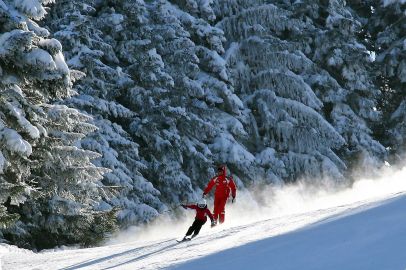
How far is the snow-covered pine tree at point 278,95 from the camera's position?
2595 centimetres

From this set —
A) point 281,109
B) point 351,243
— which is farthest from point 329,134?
point 351,243

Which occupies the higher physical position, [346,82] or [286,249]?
[346,82]

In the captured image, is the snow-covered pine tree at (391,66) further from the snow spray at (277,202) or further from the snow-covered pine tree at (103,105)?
the snow-covered pine tree at (103,105)

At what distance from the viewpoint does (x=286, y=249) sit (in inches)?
329

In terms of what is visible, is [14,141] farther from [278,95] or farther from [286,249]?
[278,95]

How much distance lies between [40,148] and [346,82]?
1936cm

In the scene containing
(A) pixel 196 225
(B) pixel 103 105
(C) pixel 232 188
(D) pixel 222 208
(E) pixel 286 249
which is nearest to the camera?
(E) pixel 286 249

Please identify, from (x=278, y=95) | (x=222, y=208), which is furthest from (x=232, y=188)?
(x=278, y=95)

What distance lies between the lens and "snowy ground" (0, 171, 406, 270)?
7.41 meters

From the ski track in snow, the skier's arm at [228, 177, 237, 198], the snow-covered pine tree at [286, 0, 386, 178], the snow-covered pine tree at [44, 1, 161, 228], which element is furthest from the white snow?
the snow-covered pine tree at [286, 0, 386, 178]

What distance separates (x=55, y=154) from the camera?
14016 millimetres

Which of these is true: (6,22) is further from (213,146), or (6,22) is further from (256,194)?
(256,194)

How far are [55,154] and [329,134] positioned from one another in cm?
1620

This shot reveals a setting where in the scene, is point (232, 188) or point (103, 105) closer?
point (232, 188)
